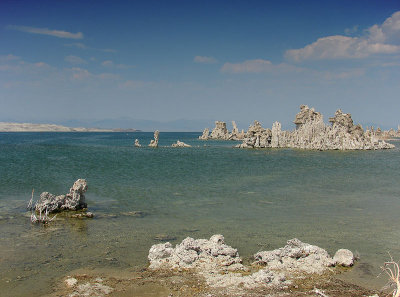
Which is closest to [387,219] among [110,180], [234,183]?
[234,183]

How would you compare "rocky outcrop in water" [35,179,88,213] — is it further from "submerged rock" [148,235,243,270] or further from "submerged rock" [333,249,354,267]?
"submerged rock" [333,249,354,267]

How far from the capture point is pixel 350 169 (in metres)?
42.9

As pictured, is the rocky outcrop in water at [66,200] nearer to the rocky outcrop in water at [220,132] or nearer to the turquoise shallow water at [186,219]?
the turquoise shallow water at [186,219]

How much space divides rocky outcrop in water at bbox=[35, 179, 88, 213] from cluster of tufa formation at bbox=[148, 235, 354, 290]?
9396mm

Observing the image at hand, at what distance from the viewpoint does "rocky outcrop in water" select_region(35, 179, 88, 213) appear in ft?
65.6

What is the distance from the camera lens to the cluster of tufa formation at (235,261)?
11273 mm

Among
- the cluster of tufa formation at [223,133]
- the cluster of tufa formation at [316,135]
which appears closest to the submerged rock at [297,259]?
the cluster of tufa formation at [316,135]

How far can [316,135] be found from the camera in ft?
265

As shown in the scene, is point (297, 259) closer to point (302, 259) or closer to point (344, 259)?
point (302, 259)

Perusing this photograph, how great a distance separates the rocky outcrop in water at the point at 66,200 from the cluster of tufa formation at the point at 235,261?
940cm

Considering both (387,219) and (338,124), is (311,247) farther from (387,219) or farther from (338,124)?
(338,124)

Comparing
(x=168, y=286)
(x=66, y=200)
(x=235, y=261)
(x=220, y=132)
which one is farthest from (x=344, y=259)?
(x=220, y=132)

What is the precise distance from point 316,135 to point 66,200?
6917 centimetres

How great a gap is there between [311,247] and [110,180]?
73.8 feet
